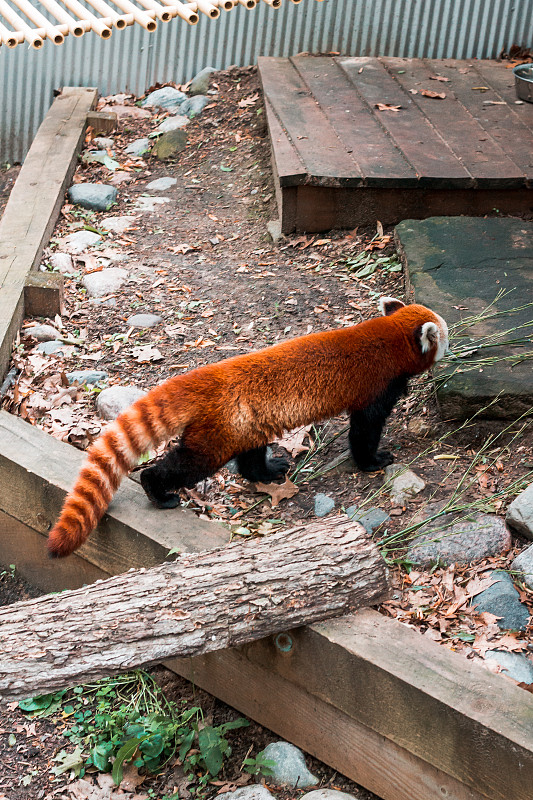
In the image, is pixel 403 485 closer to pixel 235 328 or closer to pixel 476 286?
pixel 476 286

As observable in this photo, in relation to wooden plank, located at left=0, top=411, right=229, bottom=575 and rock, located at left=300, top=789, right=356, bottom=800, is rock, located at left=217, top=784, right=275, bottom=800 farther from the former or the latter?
wooden plank, located at left=0, top=411, right=229, bottom=575

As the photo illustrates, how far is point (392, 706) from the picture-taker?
264 centimetres

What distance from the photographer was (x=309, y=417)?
3617 millimetres

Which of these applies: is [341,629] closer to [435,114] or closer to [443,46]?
[435,114]

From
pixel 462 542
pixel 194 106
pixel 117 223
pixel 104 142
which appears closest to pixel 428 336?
pixel 462 542

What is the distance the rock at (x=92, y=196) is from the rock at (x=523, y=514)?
14.3ft

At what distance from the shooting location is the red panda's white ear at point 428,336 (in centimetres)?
366

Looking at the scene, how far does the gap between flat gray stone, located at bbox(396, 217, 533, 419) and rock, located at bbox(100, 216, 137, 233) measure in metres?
2.19

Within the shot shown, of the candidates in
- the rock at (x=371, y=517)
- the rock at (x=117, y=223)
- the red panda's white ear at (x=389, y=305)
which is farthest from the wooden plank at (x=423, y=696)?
the rock at (x=117, y=223)

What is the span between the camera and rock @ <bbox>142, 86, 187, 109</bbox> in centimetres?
784

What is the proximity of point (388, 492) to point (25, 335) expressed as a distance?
243cm

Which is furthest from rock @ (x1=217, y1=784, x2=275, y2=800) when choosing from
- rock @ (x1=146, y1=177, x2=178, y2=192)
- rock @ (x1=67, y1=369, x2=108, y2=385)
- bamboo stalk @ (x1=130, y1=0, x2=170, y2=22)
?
rock @ (x1=146, y1=177, x2=178, y2=192)

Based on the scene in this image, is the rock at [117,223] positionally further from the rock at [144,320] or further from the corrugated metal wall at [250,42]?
the corrugated metal wall at [250,42]

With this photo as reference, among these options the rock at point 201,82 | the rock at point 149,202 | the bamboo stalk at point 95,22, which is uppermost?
the bamboo stalk at point 95,22
